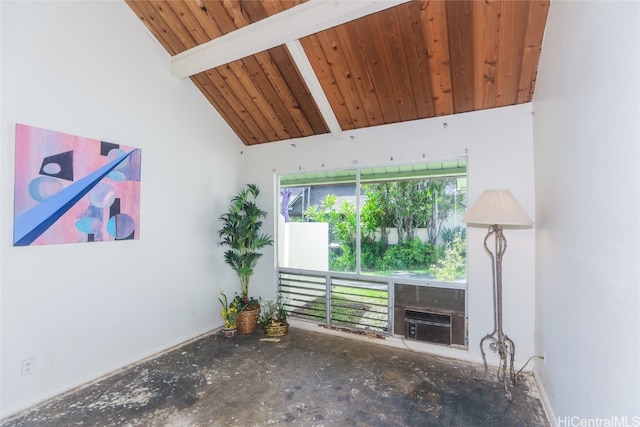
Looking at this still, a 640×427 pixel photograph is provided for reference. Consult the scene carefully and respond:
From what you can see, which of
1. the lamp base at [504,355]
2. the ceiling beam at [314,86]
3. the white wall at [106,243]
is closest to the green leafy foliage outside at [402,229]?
the lamp base at [504,355]

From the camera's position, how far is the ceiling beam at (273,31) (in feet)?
7.45

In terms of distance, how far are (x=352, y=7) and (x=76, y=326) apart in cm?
348

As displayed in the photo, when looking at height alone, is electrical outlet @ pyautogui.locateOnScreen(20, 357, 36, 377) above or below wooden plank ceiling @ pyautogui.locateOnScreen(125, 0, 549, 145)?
below

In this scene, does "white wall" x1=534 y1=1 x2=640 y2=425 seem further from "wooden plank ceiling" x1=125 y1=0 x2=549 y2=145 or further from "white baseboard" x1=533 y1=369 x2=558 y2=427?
"wooden plank ceiling" x1=125 y1=0 x2=549 y2=145

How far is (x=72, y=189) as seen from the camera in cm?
248

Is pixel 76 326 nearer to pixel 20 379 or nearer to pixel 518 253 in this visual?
pixel 20 379

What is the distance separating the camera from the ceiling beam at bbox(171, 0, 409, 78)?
227 cm

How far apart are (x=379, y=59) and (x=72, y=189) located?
2.92 meters

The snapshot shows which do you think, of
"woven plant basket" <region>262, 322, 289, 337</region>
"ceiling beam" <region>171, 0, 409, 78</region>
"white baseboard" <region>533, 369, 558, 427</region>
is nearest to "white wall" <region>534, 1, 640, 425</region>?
"white baseboard" <region>533, 369, 558, 427</region>

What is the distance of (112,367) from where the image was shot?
2779mm

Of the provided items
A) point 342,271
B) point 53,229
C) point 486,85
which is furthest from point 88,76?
point 486,85

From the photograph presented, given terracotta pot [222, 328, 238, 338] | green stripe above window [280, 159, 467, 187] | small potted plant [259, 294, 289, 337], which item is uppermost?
green stripe above window [280, 159, 467, 187]

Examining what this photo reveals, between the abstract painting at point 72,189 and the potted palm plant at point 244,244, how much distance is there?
1.11m

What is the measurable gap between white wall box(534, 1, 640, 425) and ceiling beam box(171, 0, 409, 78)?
1223 millimetres
